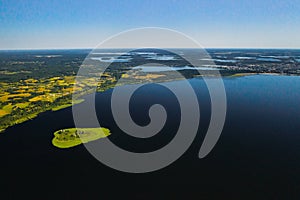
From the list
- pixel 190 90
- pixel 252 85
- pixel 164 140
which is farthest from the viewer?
pixel 252 85

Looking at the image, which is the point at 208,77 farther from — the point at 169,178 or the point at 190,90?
the point at 169,178

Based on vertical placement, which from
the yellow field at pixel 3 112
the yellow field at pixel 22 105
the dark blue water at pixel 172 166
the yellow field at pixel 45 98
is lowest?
the dark blue water at pixel 172 166

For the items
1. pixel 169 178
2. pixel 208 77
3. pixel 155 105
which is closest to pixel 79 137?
pixel 169 178

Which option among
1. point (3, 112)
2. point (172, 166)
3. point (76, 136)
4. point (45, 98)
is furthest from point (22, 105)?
point (172, 166)


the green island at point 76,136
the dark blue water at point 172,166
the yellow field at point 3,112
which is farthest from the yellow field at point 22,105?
the green island at point 76,136

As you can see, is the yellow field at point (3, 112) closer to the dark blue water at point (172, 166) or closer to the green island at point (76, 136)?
the dark blue water at point (172, 166)
